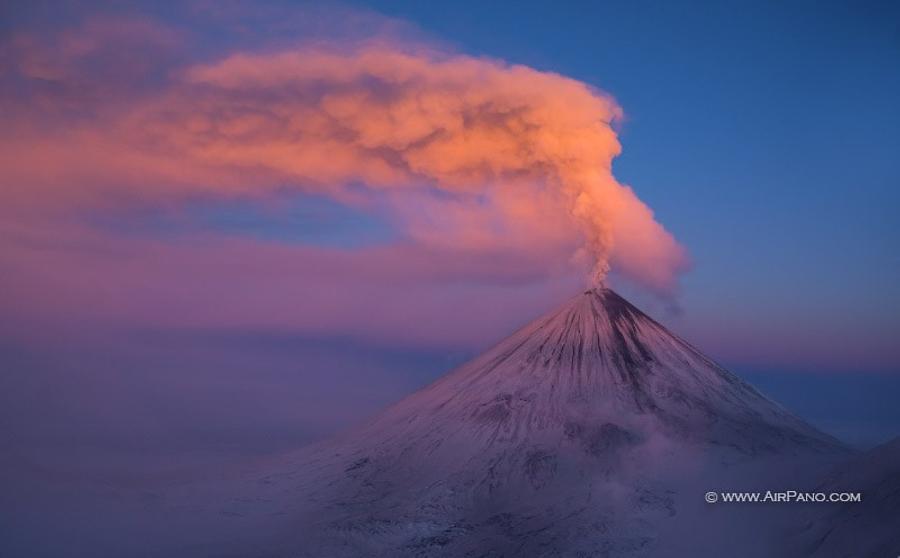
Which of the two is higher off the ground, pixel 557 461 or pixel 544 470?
pixel 557 461

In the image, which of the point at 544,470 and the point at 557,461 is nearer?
the point at 544,470

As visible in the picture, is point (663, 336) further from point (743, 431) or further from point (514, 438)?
point (514, 438)

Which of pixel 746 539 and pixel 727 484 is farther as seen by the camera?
pixel 727 484

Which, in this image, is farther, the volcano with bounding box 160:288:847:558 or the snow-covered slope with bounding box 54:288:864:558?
the volcano with bounding box 160:288:847:558

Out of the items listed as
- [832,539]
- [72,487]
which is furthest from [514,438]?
[72,487]

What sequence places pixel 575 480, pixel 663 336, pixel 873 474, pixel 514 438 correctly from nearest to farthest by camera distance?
pixel 873 474
pixel 575 480
pixel 514 438
pixel 663 336

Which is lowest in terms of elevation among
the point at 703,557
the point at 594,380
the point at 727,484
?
the point at 703,557

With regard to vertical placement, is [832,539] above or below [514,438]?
below

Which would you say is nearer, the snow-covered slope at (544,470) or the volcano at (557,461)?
the snow-covered slope at (544,470)
